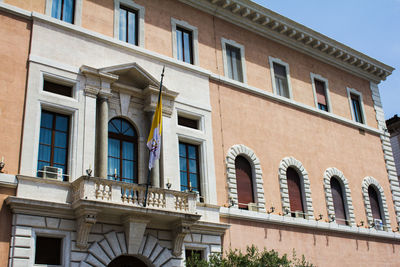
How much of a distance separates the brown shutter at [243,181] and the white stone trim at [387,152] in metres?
9.57

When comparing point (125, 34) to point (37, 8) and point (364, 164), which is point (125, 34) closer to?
point (37, 8)

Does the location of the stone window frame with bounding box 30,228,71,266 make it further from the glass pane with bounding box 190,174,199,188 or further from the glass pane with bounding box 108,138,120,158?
the glass pane with bounding box 190,174,199,188

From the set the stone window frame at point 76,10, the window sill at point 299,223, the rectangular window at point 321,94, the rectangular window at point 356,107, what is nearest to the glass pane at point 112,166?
the window sill at point 299,223

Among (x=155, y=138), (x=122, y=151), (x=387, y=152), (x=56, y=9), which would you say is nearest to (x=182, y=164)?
(x=122, y=151)

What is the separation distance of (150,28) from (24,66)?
556 centimetres

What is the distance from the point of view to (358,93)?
27281 millimetres

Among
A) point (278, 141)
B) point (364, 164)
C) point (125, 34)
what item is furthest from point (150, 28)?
point (364, 164)

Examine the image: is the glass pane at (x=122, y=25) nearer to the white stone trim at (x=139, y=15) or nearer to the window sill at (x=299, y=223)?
the white stone trim at (x=139, y=15)

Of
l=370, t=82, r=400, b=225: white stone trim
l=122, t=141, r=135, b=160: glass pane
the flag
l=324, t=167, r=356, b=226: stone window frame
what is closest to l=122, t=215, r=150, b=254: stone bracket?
the flag

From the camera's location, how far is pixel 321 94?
83.3ft

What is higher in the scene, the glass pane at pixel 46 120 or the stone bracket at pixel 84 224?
the glass pane at pixel 46 120

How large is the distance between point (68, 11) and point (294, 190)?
11.6 metres

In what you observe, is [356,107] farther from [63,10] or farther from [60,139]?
[60,139]

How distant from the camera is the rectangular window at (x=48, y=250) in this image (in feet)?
47.1
